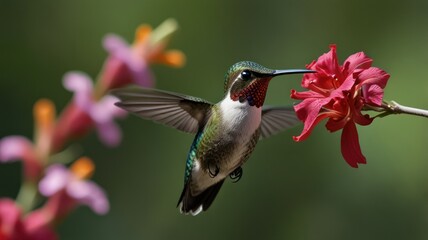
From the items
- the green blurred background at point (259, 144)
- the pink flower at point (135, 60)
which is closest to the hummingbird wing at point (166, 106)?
the pink flower at point (135, 60)

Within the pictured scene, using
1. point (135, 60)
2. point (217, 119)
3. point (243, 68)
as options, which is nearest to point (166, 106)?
point (217, 119)

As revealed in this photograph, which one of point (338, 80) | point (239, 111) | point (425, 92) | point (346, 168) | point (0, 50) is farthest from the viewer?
point (0, 50)

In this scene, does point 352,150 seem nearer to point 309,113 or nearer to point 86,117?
point 309,113

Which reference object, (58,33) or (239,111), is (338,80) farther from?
(58,33)

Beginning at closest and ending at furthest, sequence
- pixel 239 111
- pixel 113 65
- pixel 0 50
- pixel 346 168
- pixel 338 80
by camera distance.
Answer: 1. pixel 338 80
2. pixel 239 111
3. pixel 113 65
4. pixel 346 168
5. pixel 0 50

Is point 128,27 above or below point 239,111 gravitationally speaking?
below

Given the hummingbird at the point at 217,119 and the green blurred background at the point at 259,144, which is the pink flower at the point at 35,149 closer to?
the hummingbird at the point at 217,119

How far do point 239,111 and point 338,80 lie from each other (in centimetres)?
23

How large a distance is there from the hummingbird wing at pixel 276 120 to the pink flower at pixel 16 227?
412 millimetres

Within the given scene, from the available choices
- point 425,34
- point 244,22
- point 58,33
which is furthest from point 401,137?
point 58,33

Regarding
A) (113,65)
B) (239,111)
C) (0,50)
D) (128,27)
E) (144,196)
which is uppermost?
(239,111)

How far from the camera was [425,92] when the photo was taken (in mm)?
3600

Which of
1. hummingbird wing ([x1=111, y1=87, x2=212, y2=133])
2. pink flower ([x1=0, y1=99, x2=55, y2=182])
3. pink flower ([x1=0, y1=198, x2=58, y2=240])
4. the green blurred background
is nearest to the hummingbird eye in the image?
hummingbird wing ([x1=111, y1=87, x2=212, y2=133])

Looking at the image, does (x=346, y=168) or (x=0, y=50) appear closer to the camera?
(x=346, y=168)
